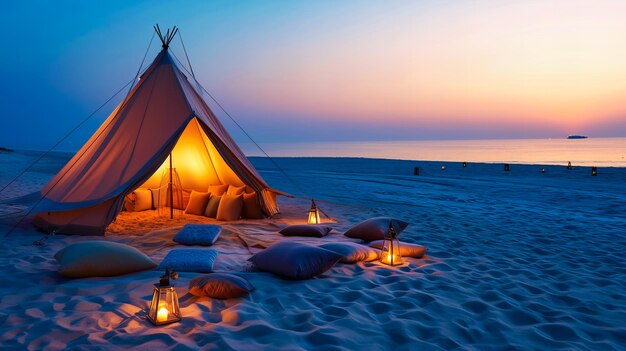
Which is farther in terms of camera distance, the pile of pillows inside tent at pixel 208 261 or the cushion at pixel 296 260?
the cushion at pixel 296 260

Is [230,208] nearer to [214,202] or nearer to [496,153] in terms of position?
[214,202]

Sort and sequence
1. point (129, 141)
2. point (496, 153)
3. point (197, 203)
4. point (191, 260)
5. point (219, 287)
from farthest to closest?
point (496, 153)
point (197, 203)
point (129, 141)
point (191, 260)
point (219, 287)

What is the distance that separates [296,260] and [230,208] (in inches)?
131

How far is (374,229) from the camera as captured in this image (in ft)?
15.8

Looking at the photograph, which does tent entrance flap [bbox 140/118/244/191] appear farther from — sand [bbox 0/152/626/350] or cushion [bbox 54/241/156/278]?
cushion [bbox 54/241/156/278]

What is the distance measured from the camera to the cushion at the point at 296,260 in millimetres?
3405

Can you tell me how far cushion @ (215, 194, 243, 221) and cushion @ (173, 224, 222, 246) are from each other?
59.7 inches

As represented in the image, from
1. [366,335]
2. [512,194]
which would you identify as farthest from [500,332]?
[512,194]

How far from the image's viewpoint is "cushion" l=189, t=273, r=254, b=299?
9.67ft

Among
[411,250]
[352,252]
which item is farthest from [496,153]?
[352,252]

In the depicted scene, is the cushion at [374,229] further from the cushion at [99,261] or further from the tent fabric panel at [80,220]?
the tent fabric panel at [80,220]

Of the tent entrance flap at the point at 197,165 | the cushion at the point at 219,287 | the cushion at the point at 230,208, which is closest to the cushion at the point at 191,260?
the cushion at the point at 219,287

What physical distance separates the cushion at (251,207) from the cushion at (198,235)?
167cm

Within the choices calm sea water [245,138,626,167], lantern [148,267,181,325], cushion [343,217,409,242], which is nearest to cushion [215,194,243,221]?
cushion [343,217,409,242]
